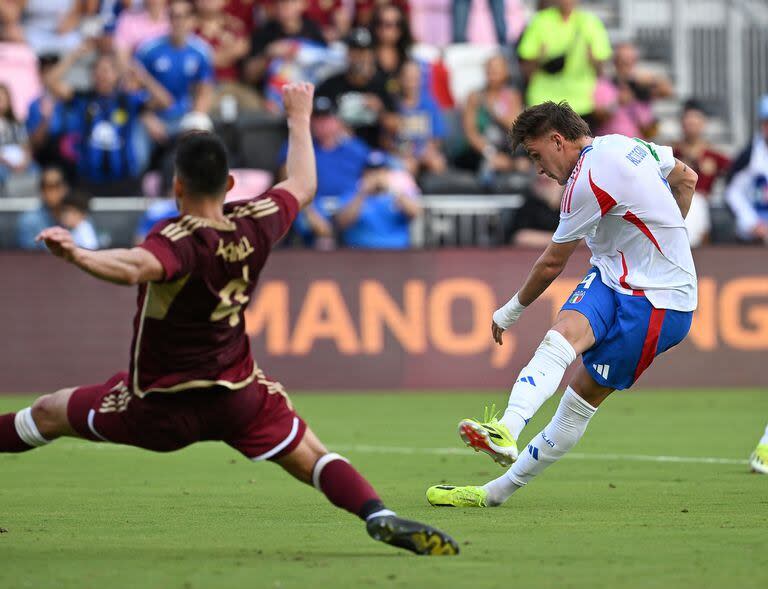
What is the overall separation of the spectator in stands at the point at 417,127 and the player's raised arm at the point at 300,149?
1145cm

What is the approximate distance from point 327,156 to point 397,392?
3.01 m

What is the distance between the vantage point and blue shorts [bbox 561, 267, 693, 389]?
8.05m

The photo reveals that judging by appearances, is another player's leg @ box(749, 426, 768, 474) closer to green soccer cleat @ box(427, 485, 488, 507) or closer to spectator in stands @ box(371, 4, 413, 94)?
green soccer cleat @ box(427, 485, 488, 507)

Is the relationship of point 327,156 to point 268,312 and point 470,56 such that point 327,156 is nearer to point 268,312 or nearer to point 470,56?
point 268,312

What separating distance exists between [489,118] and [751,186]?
3.44 m

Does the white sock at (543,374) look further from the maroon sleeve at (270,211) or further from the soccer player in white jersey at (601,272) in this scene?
the maroon sleeve at (270,211)

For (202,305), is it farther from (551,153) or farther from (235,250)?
(551,153)

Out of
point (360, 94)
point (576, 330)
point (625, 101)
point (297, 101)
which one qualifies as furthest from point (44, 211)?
point (297, 101)

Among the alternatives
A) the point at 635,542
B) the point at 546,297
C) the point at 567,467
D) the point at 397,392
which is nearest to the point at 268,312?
the point at 397,392

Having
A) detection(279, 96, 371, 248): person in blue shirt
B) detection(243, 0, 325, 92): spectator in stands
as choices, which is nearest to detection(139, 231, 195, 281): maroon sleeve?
detection(279, 96, 371, 248): person in blue shirt

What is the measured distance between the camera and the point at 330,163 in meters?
17.8

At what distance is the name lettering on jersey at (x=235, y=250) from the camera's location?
625 cm

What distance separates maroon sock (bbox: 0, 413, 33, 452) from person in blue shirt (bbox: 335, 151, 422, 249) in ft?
34.5

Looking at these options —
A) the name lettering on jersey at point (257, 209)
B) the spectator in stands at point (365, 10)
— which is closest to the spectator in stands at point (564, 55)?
the spectator in stands at point (365, 10)
